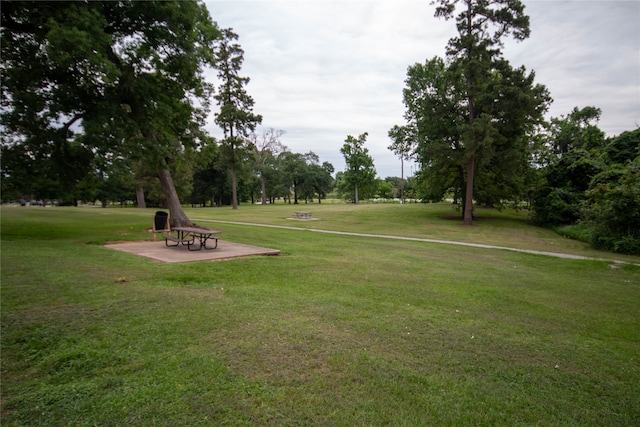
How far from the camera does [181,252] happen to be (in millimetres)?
9852

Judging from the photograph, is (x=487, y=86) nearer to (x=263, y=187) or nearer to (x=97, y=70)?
(x=97, y=70)

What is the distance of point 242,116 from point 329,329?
131 ft

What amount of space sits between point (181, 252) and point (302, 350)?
7.35 metres

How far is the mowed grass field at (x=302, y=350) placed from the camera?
8.86 ft

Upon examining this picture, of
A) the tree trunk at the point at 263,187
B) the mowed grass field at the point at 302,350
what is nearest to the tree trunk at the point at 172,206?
the mowed grass field at the point at 302,350

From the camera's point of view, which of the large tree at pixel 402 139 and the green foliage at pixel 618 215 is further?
the large tree at pixel 402 139

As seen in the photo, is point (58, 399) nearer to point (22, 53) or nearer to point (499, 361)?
point (499, 361)

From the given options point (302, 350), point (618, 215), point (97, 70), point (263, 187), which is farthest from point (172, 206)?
point (263, 187)

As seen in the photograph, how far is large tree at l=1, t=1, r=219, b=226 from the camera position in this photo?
11.1m

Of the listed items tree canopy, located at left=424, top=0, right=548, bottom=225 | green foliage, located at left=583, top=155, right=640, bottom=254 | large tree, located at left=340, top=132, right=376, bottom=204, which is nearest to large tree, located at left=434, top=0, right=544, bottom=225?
tree canopy, located at left=424, top=0, right=548, bottom=225

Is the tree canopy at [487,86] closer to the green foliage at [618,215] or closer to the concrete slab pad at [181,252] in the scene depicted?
the green foliage at [618,215]

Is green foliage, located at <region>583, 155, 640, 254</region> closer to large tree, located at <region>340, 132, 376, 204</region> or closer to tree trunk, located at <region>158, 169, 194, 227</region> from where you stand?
tree trunk, located at <region>158, 169, 194, 227</region>

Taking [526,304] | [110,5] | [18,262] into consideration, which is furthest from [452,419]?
[110,5]

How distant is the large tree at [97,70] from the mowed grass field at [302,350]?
23.2ft
